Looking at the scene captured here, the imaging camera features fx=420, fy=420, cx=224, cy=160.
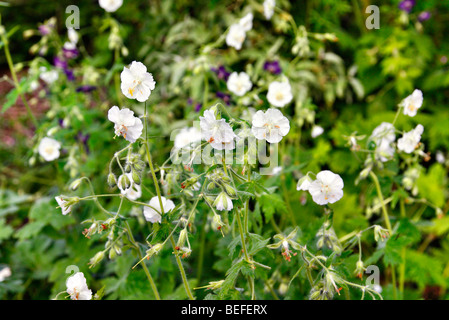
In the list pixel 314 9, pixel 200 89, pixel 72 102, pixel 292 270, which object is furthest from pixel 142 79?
pixel 314 9

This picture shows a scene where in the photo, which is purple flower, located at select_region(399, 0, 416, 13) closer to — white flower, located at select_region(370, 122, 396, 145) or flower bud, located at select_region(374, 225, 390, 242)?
white flower, located at select_region(370, 122, 396, 145)

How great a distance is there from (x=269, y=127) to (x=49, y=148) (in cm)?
112

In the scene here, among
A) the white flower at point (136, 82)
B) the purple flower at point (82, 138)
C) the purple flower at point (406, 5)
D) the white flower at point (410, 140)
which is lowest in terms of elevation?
the purple flower at point (82, 138)

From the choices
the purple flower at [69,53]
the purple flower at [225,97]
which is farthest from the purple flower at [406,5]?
the purple flower at [69,53]

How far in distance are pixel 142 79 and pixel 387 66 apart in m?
1.92

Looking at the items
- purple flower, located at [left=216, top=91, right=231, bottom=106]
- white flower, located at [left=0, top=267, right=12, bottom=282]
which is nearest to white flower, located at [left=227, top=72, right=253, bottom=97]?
purple flower, located at [left=216, top=91, right=231, bottom=106]

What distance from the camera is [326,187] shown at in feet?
3.75

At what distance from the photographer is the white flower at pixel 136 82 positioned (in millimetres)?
1051

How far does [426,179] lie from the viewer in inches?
83.8

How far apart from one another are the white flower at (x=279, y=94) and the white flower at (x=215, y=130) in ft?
2.06

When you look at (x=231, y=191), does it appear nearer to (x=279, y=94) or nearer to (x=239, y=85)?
(x=279, y=94)

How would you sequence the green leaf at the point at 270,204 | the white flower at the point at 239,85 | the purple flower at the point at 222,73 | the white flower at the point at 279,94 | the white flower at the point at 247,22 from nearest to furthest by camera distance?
the green leaf at the point at 270,204
the white flower at the point at 279,94
the white flower at the point at 239,85
the white flower at the point at 247,22
the purple flower at the point at 222,73

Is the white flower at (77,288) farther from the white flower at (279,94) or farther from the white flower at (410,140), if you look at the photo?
the white flower at (410,140)

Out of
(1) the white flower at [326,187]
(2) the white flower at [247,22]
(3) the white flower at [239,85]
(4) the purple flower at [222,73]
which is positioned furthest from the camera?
(4) the purple flower at [222,73]
